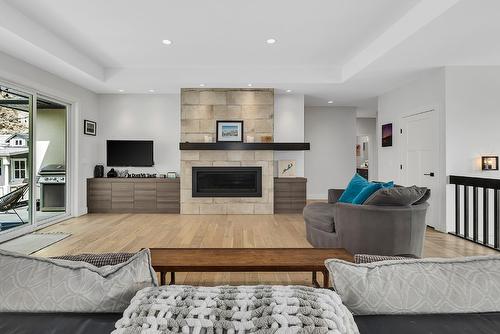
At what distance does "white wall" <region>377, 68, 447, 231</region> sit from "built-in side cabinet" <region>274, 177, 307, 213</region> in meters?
1.86

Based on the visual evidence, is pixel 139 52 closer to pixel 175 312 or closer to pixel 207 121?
pixel 207 121

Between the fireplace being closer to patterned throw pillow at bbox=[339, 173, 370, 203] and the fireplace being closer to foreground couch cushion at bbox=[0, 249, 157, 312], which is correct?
patterned throw pillow at bbox=[339, 173, 370, 203]

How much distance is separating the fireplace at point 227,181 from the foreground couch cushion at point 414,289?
5400 mm

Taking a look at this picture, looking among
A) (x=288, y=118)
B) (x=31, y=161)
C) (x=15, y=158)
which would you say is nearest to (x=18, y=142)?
(x=15, y=158)

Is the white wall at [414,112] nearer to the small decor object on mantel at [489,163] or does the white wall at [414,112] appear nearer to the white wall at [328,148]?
the small decor object on mantel at [489,163]

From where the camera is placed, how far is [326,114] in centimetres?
823

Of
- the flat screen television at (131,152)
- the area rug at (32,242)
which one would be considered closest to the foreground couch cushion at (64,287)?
the area rug at (32,242)

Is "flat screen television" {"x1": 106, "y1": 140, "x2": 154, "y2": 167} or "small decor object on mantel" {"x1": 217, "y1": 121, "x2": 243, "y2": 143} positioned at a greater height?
"small decor object on mantel" {"x1": 217, "y1": 121, "x2": 243, "y2": 143}

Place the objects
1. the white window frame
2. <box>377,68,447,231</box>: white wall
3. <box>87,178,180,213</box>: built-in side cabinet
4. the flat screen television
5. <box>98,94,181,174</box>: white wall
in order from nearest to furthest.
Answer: the white window frame, <box>377,68,447,231</box>: white wall, <box>87,178,180,213</box>: built-in side cabinet, the flat screen television, <box>98,94,181,174</box>: white wall

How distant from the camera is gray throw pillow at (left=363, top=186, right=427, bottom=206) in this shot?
8.97ft

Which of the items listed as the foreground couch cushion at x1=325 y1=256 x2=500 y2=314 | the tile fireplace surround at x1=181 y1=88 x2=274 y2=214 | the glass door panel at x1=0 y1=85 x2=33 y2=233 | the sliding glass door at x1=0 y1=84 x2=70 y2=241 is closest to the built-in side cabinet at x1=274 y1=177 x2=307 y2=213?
the tile fireplace surround at x1=181 y1=88 x2=274 y2=214

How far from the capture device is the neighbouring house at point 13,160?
417 cm

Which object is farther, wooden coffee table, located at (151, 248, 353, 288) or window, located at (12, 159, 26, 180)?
window, located at (12, 159, 26, 180)

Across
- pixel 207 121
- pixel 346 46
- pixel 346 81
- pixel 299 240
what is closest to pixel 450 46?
pixel 346 46
